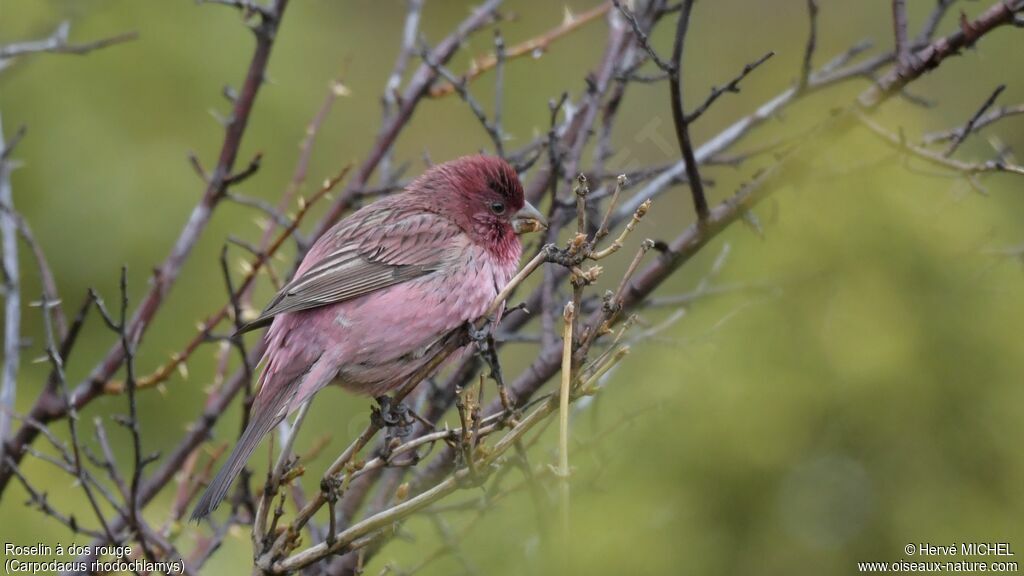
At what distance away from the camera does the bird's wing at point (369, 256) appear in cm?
431

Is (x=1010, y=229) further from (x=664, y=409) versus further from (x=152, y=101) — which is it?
(x=152, y=101)

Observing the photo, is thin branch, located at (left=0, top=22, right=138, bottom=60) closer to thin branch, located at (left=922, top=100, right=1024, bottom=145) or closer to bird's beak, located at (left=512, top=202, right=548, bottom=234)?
bird's beak, located at (left=512, top=202, right=548, bottom=234)

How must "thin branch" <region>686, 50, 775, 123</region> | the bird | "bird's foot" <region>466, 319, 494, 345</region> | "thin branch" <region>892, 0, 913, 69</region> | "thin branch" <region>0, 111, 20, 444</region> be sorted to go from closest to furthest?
"bird's foot" <region>466, 319, 494, 345</region>, "thin branch" <region>686, 50, 775, 123</region>, "thin branch" <region>892, 0, 913, 69</region>, "thin branch" <region>0, 111, 20, 444</region>, the bird

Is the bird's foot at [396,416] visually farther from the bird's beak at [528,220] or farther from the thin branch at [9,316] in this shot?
the thin branch at [9,316]

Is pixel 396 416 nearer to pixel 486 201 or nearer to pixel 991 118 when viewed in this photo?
pixel 486 201

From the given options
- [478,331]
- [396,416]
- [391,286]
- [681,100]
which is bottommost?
[396,416]

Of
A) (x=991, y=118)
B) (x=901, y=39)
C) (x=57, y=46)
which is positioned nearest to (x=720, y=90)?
(x=901, y=39)

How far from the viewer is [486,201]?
15.9 ft

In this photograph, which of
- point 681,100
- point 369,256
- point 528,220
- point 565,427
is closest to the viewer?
point 565,427

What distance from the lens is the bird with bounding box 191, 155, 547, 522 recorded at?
4.14 meters

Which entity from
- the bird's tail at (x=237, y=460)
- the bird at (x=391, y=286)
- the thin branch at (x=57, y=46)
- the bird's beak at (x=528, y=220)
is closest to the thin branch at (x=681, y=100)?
the bird at (x=391, y=286)

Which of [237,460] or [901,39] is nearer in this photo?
[237,460]

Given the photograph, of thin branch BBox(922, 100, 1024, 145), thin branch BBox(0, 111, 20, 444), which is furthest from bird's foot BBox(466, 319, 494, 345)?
thin branch BBox(922, 100, 1024, 145)

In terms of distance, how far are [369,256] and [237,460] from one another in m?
1.25
